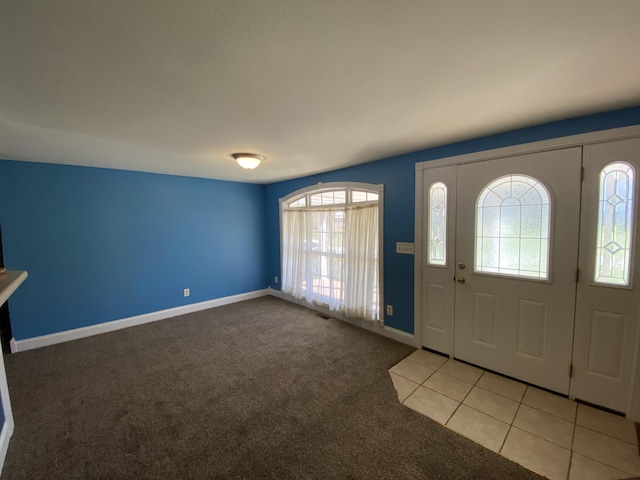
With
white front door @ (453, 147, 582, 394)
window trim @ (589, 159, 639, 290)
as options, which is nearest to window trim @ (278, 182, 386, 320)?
white front door @ (453, 147, 582, 394)

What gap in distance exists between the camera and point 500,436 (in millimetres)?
1896

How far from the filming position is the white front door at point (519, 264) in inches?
88.5

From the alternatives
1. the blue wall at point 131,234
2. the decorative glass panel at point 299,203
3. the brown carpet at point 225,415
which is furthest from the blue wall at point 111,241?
the decorative glass panel at point 299,203

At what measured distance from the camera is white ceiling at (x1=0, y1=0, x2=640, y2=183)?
42.0 inches

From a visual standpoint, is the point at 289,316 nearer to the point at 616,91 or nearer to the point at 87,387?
the point at 87,387

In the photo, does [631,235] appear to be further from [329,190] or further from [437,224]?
[329,190]

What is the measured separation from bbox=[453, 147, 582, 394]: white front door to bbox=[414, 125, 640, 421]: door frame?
0.06 metres

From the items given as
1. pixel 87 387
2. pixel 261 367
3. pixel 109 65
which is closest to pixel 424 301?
pixel 261 367

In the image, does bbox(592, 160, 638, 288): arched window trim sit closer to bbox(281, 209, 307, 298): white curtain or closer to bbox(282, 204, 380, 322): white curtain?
bbox(282, 204, 380, 322): white curtain

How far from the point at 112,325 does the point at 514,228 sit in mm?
5145

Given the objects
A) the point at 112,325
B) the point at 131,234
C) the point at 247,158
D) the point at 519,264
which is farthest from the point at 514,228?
the point at 112,325

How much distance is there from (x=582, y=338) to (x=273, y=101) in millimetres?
3076

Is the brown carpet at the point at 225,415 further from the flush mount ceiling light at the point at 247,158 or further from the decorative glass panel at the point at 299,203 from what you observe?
the decorative glass panel at the point at 299,203

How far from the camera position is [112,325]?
381 centimetres
